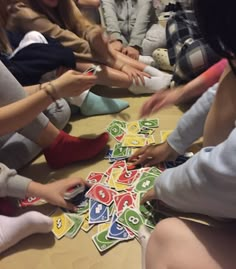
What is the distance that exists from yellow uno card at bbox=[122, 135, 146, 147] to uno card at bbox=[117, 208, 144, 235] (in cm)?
29

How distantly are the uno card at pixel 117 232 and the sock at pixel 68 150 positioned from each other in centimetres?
27

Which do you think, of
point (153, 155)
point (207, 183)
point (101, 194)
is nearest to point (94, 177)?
point (101, 194)

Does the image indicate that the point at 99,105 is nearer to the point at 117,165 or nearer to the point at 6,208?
the point at 117,165

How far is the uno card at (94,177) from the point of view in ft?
3.63

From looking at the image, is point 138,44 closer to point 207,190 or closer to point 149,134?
point 149,134

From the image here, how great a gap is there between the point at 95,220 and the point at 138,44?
3.41 ft

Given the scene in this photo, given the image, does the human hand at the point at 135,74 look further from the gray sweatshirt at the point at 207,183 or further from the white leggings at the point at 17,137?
the gray sweatshirt at the point at 207,183

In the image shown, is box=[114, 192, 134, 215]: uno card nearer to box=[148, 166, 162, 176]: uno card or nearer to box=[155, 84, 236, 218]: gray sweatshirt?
box=[148, 166, 162, 176]: uno card

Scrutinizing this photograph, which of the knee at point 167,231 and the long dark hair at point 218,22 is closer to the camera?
the long dark hair at point 218,22

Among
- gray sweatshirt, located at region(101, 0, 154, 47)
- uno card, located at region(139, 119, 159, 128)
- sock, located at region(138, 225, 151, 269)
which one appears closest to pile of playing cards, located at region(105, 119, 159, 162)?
uno card, located at region(139, 119, 159, 128)

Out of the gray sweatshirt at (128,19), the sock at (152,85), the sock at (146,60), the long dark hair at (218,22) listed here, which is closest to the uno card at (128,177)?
the sock at (152,85)

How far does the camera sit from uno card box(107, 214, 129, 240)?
3.08 feet

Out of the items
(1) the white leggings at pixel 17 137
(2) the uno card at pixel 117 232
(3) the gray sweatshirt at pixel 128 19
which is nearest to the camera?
(2) the uno card at pixel 117 232

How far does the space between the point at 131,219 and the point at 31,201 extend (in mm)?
288
